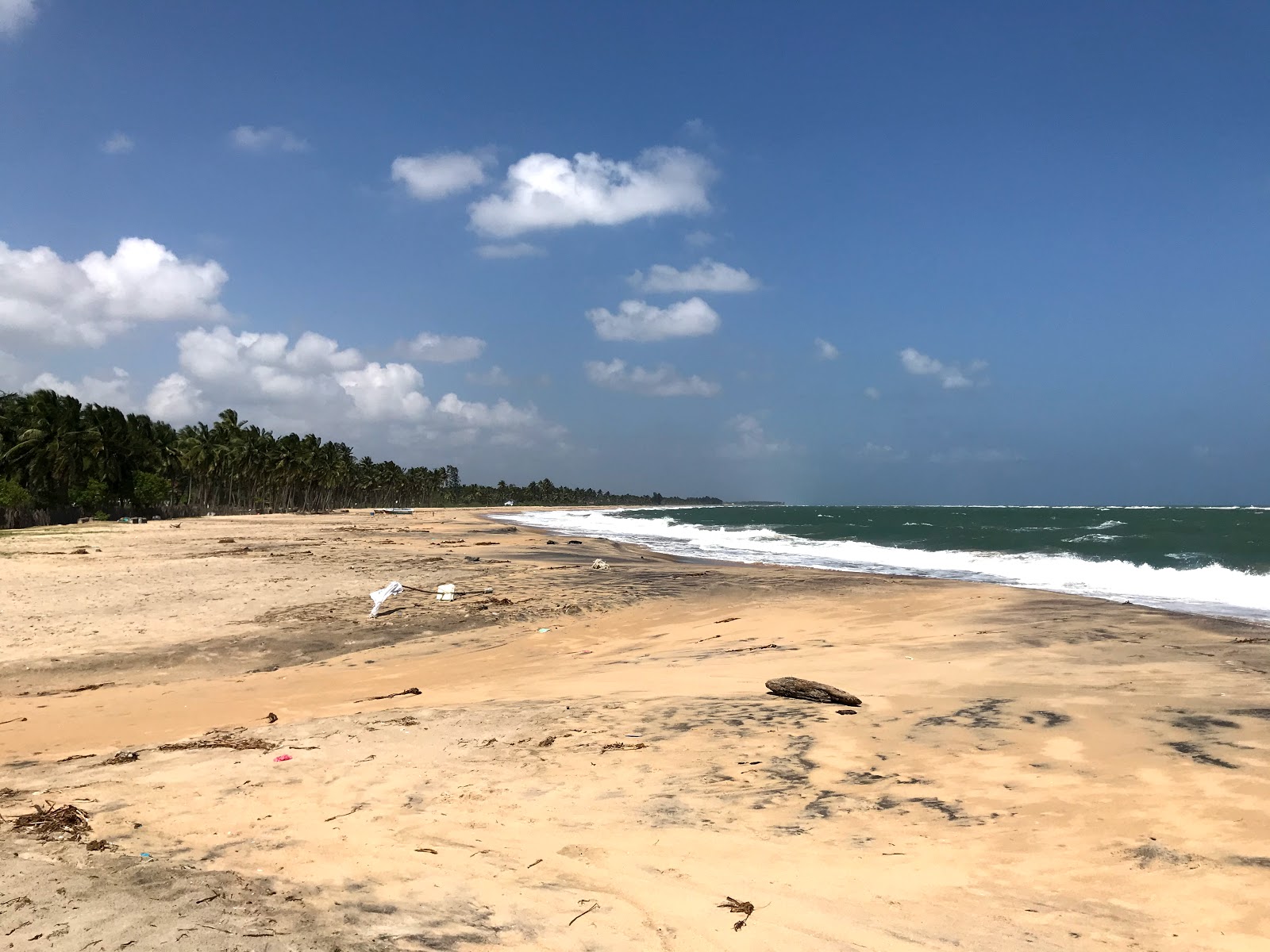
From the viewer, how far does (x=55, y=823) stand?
18.5 ft

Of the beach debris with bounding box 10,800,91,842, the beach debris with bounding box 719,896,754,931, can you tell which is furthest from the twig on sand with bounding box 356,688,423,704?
the beach debris with bounding box 719,896,754,931

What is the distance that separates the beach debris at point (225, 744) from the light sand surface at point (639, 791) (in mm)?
135

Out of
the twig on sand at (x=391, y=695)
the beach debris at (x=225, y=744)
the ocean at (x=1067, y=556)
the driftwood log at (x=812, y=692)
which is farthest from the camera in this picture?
the ocean at (x=1067, y=556)

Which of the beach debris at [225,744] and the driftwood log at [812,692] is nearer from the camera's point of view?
the beach debris at [225,744]

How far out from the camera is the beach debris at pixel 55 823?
17.9 feet

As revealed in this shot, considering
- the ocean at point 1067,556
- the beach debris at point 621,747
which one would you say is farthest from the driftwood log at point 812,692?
the ocean at point 1067,556

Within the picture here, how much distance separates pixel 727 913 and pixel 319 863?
9.07 ft

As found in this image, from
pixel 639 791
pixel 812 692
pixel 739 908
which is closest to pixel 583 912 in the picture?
pixel 739 908

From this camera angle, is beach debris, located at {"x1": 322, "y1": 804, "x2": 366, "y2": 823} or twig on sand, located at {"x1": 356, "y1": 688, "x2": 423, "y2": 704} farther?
twig on sand, located at {"x1": 356, "y1": 688, "x2": 423, "y2": 704}

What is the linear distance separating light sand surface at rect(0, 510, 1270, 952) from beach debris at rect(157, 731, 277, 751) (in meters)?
0.14

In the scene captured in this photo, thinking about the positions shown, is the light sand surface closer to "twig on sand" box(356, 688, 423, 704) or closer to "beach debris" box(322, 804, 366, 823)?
"beach debris" box(322, 804, 366, 823)

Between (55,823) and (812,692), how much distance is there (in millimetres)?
7371

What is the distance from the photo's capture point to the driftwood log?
8.98 m

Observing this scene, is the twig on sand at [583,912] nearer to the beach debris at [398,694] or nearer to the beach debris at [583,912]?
the beach debris at [583,912]
